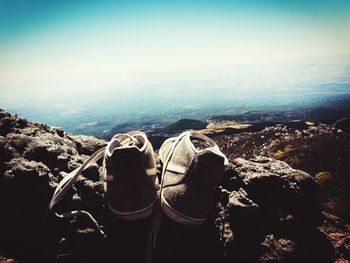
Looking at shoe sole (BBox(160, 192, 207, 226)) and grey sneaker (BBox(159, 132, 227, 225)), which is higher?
grey sneaker (BBox(159, 132, 227, 225))

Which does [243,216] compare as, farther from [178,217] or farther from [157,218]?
[157,218]

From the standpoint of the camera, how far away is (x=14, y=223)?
11.6ft

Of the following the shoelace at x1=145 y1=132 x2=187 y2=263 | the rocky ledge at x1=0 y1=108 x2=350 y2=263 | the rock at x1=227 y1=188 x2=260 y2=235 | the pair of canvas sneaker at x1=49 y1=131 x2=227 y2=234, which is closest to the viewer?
the shoelace at x1=145 y1=132 x2=187 y2=263

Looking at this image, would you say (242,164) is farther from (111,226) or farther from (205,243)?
(111,226)

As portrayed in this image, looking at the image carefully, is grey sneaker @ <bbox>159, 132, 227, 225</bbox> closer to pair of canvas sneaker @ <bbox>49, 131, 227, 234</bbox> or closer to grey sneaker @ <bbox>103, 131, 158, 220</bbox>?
pair of canvas sneaker @ <bbox>49, 131, 227, 234</bbox>

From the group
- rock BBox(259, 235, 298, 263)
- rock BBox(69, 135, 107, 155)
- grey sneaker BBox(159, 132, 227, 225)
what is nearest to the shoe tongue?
grey sneaker BBox(159, 132, 227, 225)

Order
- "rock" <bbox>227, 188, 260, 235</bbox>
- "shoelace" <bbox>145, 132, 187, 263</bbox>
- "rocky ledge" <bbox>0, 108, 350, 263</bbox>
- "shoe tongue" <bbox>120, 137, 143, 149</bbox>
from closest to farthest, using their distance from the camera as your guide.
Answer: "shoelace" <bbox>145, 132, 187, 263</bbox> < "rocky ledge" <bbox>0, 108, 350, 263</bbox> < "rock" <bbox>227, 188, 260, 235</bbox> < "shoe tongue" <bbox>120, 137, 143, 149</bbox>

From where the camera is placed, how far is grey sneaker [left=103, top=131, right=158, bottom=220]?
3.64 m

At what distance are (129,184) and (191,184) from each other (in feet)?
2.95

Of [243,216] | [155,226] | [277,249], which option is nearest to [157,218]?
[155,226]

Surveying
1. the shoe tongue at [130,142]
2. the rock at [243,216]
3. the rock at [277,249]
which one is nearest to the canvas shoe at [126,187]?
the shoe tongue at [130,142]

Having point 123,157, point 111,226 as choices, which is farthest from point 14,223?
point 123,157

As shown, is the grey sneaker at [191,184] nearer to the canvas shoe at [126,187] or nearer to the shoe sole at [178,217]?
the shoe sole at [178,217]

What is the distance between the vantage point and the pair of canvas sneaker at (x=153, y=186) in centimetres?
366
